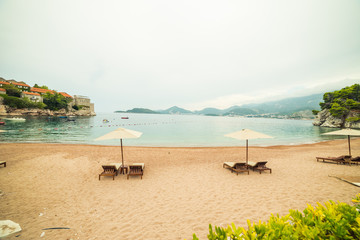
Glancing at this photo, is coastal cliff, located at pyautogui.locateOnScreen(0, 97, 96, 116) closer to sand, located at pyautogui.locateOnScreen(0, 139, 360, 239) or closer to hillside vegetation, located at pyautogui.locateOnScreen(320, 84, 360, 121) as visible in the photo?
sand, located at pyautogui.locateOnScreen(0, 139, 360, 239)

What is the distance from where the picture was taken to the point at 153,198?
6.27 meters

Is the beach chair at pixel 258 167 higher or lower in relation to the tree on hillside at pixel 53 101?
lower

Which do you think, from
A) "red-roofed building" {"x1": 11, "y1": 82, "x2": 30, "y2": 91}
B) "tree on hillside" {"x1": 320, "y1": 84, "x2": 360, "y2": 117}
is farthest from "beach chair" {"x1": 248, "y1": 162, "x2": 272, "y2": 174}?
"red-roofed building" {"x1": 11, "y1": 82, "x2": 30, "y2": 91}

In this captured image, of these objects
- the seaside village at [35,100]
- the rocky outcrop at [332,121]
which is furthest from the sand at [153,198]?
the seaside village at [35,100]

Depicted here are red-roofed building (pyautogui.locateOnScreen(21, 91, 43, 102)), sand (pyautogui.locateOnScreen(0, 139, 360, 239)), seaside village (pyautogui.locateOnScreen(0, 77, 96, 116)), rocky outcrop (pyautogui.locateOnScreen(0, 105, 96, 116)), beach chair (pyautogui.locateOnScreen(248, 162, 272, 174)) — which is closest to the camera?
sand (pyautogui.locateOnScreen(0, 139, 360, 239))

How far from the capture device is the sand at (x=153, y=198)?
4602 millimetres

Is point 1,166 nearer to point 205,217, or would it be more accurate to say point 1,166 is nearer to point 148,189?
point 148,189

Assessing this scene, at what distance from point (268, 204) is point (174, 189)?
3923 mm

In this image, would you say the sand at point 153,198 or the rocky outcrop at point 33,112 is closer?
the sand at point 153,198

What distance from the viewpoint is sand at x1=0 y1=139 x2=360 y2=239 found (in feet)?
15.1

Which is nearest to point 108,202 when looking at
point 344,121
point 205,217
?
point 205,217

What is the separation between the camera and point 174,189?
708 centimetres

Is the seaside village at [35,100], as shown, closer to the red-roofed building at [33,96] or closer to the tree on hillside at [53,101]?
the red-roofed building at [33,96]

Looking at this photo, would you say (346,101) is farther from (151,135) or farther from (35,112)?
(35,112)
